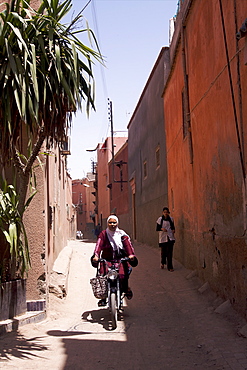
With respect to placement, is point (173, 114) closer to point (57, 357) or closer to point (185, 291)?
point (185, 291)

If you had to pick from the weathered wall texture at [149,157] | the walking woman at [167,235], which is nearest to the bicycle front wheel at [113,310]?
the walking woman at [167,235]

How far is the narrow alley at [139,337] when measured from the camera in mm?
4805

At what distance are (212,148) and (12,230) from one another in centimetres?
343

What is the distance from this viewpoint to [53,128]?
6277 millimetres

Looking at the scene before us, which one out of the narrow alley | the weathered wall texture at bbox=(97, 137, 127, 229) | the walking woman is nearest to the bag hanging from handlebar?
the narrow alley

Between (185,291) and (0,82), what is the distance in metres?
4.95

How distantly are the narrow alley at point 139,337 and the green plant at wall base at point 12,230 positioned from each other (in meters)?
0.83

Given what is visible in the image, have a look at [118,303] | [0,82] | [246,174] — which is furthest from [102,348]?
[0,82]

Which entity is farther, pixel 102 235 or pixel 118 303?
pixel 102 235

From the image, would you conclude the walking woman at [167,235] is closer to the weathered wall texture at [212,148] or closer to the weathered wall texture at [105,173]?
the weathered wall texture at [212,148]

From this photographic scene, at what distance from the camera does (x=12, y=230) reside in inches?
236

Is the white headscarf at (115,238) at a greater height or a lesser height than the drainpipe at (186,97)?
lesser

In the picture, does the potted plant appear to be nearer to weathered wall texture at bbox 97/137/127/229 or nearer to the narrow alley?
the narrow alley

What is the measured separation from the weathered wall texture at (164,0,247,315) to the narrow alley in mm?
480
